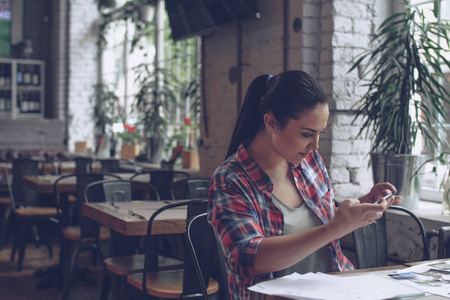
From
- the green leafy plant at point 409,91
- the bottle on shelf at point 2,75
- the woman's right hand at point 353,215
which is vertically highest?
the bottle on shelf at point 2,75

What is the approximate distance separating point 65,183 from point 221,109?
4.55 feet

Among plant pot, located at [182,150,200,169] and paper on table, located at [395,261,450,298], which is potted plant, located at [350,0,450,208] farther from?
plant pot, located at [182,150,200,169]

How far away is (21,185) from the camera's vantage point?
5.18 m

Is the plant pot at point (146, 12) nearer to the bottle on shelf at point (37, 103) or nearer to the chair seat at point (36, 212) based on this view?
the chair seat at point (36, 212)

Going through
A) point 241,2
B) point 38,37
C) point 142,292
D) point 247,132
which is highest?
point 38,37

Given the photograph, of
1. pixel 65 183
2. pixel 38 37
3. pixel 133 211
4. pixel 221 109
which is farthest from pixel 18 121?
pixel 133 211

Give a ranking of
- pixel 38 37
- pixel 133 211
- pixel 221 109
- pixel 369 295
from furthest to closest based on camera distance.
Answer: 1. pixel 38 37
2. pixel 221 109
3. pixel 133 211
4. pixel 369 295

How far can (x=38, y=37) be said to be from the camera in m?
10.5

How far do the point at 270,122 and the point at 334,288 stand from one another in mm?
535

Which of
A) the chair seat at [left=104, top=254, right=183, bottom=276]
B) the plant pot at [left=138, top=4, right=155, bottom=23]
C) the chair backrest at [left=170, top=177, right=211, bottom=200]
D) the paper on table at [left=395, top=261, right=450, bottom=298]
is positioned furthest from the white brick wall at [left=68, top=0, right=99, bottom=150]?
the paper on table at [left=395, top=261, right=450, bottom=298]

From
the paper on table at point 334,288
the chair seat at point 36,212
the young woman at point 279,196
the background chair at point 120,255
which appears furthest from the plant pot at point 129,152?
the paper on table at point 334,288

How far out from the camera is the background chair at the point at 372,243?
8.05ft

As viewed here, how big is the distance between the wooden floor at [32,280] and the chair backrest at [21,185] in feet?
1.79

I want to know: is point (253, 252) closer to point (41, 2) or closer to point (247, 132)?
point (247, 132)
